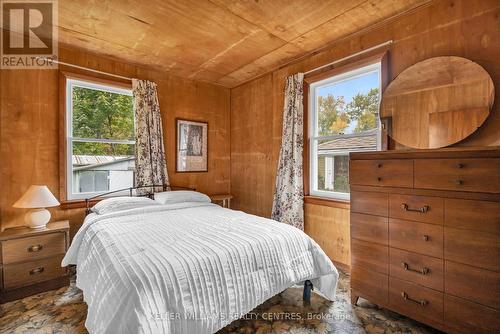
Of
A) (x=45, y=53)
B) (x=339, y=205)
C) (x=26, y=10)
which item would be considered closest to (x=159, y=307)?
(x=339, y=205)

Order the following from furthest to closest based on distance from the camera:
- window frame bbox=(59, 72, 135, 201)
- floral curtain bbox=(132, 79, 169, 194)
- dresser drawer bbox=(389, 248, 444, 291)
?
floral curtain bbox=(132, 79, 169, 194) < window frame bbox=(59, 72, 135, 201) < dresser drawer bbox=(389, 248, 444, 291)

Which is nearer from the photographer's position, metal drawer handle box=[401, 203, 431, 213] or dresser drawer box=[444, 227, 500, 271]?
dresser drawer box=[444, 227, 500, 271]

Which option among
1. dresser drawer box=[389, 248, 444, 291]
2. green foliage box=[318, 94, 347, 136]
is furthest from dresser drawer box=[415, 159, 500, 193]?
green foliage box=[318, 94, 347, 136]

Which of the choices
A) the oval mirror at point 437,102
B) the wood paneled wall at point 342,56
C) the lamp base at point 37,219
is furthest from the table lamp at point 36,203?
the oval mirror at point 437,102

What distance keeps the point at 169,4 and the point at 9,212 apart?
2758mm

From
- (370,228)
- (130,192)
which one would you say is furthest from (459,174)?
(130,192)

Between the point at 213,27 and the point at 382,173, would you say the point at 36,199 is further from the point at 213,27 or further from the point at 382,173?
the point at 382,173

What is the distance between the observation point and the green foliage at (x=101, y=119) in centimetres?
315

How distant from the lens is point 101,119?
334 cm

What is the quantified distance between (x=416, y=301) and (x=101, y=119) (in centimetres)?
392

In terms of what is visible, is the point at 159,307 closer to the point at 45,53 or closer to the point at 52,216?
the point at 52,216

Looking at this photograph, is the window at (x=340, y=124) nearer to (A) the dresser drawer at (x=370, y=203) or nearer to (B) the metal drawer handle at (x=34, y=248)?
(A) the dresser drawer at (x=370, y=203)

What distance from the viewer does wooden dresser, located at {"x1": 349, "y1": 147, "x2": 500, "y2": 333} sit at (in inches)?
58.7

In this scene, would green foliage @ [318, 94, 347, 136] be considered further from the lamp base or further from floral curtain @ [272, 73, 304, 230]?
the lamp base
